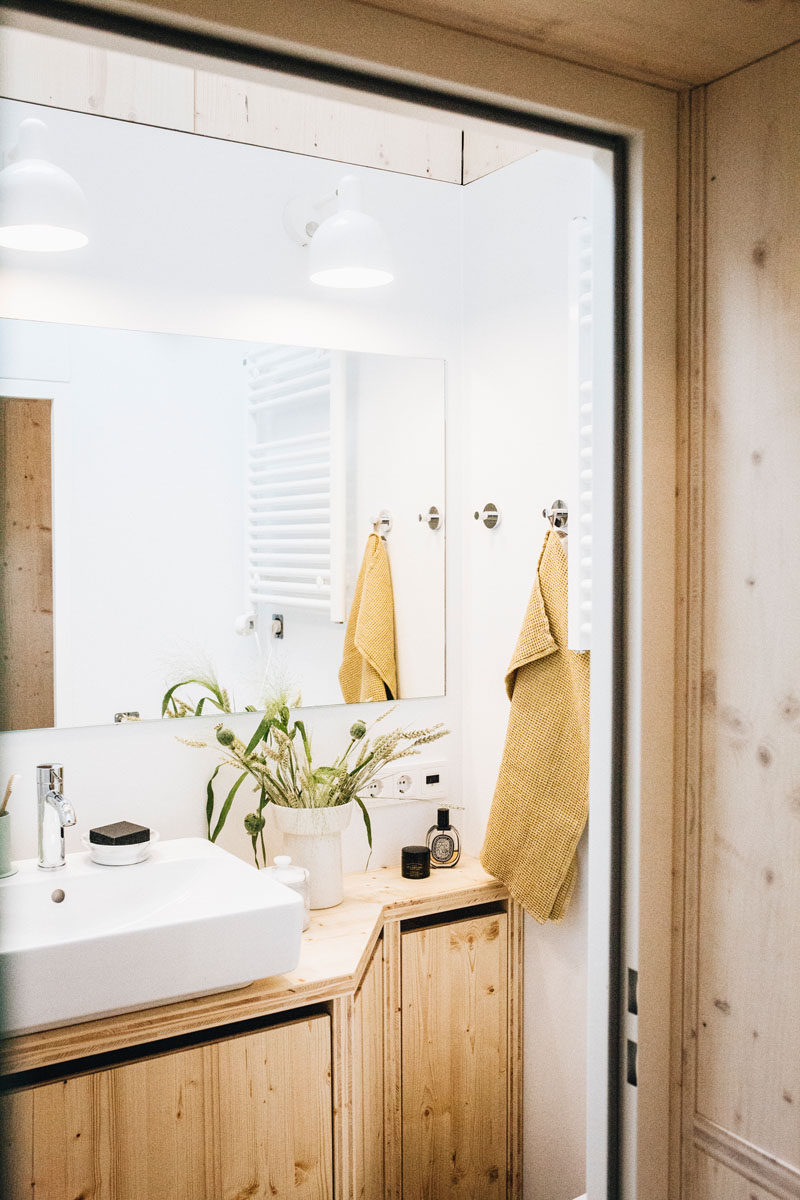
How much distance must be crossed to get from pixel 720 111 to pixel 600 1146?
103cm

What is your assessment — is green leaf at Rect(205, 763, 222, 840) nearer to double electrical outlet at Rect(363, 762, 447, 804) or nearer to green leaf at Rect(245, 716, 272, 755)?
green leaf at Rect(245, 716, 272, 755)

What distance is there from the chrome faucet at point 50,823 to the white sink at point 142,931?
0.08 ft

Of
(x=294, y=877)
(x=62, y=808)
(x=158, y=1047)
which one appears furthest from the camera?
(x=294, y=877)

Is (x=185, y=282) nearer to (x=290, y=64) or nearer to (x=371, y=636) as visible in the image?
(x=371, y=636)

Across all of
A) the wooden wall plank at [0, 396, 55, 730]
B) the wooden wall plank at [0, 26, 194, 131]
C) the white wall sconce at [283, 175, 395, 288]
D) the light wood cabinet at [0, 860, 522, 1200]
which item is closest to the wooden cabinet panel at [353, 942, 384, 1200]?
the light wood cabinet at [0, 860, 522, 1200]

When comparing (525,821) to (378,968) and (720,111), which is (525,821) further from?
(720,111)

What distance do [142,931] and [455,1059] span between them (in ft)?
2.78

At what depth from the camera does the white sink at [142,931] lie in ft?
4.55

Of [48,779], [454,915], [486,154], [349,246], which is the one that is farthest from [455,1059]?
[486,154]

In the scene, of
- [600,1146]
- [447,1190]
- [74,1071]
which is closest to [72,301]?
[74,1071]

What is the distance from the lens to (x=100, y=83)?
6.00 ft

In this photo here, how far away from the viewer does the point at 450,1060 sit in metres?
1.98

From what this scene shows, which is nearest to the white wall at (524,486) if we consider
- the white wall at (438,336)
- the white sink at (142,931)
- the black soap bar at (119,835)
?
the white wall at (438,336)

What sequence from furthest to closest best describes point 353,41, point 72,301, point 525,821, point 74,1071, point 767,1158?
point 525,821 → point 72,301 → point 74,1071 → point 767,1158 → point 353,41
